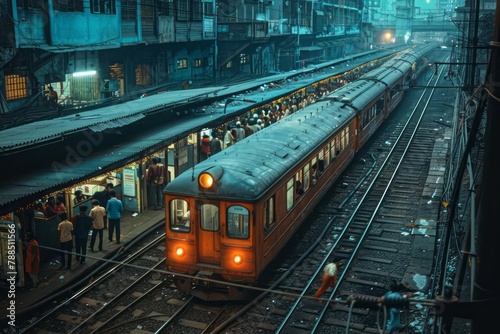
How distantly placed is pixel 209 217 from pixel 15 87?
13.5 metres

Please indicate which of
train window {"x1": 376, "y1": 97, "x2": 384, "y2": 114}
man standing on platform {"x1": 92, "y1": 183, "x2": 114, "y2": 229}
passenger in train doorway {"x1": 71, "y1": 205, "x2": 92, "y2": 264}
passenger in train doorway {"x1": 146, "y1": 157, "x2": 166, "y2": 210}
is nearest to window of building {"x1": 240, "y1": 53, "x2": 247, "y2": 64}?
train window {"x1": 376, "y1": 97, "x2": 384, "y2": 114}

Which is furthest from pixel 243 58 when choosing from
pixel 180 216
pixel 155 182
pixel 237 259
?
pixel 237 259

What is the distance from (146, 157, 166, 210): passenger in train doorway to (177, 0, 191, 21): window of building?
633 inches

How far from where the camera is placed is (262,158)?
37.7 feet

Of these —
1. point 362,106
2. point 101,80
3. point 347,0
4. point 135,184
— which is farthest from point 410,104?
point 347,0

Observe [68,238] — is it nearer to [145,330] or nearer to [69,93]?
[145,330]

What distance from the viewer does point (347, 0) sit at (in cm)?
7319

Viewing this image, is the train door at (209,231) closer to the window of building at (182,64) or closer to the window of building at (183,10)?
the window of building at (183,10)

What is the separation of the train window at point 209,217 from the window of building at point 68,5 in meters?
13.9

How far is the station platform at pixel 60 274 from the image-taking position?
1043 centimetres

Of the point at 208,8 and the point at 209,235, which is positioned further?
the point at 208,8

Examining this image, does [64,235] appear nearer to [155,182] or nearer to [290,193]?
[155,182]

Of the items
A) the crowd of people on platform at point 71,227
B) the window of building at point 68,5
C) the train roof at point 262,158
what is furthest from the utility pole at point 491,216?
the window of building at point 68,5

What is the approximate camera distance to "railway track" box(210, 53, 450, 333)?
32.4 feet
